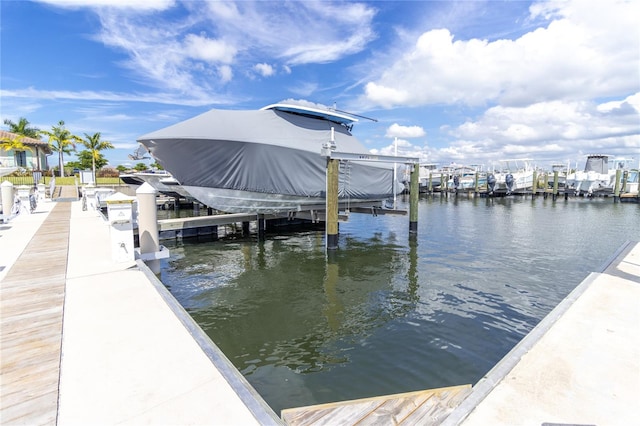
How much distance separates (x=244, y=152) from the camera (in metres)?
9.58

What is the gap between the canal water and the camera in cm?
429

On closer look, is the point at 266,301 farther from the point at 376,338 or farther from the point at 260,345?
the point at 376,338

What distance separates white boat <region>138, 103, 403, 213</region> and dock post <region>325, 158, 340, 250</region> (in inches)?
28.6

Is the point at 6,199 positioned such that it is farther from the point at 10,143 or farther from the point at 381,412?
the point at 10,143

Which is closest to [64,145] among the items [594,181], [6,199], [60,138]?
[60,138]

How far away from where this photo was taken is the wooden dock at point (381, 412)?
98.0 inches

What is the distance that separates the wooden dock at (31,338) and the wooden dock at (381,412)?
5.40 feet

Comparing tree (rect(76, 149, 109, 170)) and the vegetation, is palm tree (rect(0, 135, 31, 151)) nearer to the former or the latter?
the vegetation

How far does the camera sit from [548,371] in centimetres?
291

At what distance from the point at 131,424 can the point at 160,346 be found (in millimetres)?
979

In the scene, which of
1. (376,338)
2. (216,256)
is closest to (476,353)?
(376,338)

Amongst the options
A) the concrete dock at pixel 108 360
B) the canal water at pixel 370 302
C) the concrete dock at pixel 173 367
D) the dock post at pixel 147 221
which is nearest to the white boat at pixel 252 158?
the canal water at pixel 370 302

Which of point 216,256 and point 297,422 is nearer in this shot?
point 297,422

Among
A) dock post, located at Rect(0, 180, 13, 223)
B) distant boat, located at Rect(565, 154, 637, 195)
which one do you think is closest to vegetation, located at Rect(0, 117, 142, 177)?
dock post, located at Rect(0, 180, 13, 223)
